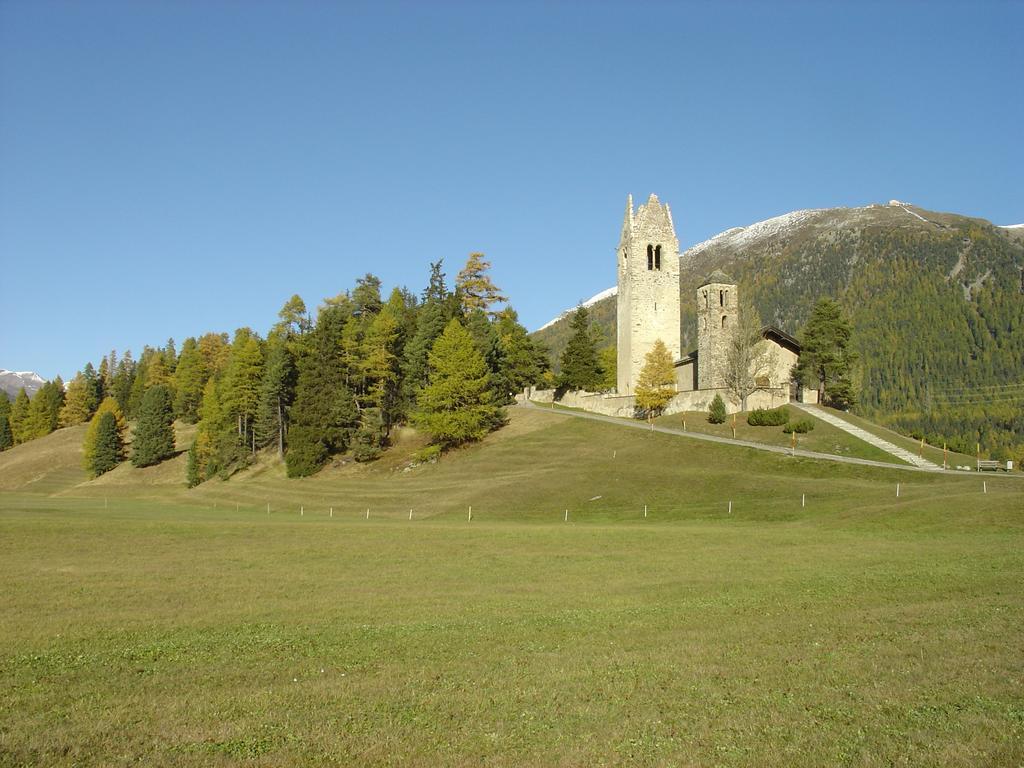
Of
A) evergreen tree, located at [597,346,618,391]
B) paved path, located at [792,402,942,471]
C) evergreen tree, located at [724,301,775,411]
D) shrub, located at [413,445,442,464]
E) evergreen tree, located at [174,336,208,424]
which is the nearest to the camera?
paved path, located at [792,402,942,471]

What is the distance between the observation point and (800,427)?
178 feet

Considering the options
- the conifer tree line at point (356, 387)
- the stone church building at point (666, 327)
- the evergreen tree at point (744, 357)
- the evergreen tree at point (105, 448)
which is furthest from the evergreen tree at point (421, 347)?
the evergreen tree at point (105, 448)

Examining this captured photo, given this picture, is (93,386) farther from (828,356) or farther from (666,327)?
(828,356)

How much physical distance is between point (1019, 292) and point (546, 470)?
575 ft

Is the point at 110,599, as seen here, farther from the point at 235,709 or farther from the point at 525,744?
the point at 525,744

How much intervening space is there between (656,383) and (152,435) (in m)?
52.1

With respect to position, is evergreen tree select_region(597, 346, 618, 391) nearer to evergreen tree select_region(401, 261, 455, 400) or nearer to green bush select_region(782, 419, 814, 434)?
evergreen tree select_region(401, 261, 455, 400)

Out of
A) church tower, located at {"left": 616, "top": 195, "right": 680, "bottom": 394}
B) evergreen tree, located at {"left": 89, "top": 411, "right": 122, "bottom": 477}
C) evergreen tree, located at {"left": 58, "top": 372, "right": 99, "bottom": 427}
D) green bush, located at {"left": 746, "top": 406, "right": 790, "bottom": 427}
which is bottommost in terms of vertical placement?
evergreen tree, located at {"left": 89, "top": 411, "right": 122, "bottom": 477}

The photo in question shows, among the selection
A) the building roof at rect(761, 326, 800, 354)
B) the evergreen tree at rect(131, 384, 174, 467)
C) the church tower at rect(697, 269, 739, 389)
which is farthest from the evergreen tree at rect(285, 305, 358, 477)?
the building roof at rect(761, 326, 800, 354)

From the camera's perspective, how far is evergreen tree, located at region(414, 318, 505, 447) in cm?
6078

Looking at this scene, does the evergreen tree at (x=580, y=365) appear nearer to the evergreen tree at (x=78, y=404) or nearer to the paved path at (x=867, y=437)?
the paved path at (x=867, y=437)

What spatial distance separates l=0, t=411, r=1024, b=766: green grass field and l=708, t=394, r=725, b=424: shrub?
30.5 meters

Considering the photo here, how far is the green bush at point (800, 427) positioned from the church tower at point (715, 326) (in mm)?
12151

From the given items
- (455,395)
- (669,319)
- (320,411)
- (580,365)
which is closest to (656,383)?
(669,319)
